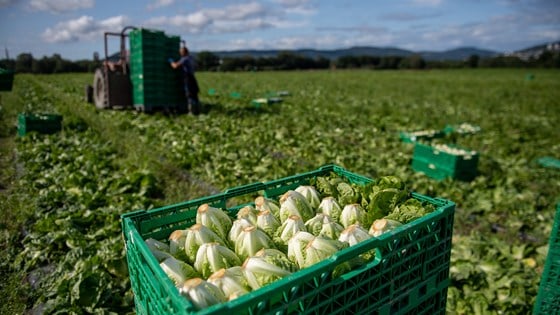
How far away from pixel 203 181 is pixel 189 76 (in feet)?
20.2

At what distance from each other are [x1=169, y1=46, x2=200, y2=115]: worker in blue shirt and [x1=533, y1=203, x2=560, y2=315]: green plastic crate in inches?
413

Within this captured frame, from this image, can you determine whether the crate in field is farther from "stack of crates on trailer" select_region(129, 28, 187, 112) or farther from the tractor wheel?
the tractor wheel

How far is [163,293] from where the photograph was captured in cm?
139

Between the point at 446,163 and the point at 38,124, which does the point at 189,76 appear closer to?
the point at 38,124

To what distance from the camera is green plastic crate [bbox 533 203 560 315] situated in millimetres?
2527

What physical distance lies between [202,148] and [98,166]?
80.9 inches

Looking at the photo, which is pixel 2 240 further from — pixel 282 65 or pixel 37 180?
A: pixel 282 65

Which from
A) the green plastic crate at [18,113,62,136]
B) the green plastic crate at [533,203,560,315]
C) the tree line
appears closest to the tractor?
the green plastic crate at [18,113,62,136]

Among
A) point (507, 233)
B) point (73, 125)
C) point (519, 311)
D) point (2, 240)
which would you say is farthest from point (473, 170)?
point (73, 125)

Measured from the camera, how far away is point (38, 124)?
28.1ft

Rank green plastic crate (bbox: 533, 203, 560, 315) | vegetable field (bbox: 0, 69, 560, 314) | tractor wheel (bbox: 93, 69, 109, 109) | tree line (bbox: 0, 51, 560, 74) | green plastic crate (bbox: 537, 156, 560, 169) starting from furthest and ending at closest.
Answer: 1. tree line (bbox: 0, 51, 560, 74)
2. tractor wheel (bbox: 93, 69, 109, 109)
3. green plastic crate (bbox: 537, 156, 560, 169)
4. vegetable field (bbox: 0, 69, 560, 314)
5. green plastic crate (bbox: 533, 203, 560, 315)

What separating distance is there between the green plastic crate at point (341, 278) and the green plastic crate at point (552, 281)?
1.03 meters

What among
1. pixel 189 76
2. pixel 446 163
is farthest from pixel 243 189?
pixel 189 76

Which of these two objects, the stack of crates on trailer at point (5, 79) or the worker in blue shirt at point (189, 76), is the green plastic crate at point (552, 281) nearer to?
the stack of crates on trailer at point (5, 79)
